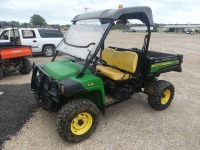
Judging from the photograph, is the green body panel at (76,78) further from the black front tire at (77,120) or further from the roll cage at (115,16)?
the black front tire at (77,120)

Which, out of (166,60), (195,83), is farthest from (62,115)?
(195,83)

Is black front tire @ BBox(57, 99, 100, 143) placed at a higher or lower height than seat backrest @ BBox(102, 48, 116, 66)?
lower

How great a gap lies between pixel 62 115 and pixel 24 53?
15.3 ft

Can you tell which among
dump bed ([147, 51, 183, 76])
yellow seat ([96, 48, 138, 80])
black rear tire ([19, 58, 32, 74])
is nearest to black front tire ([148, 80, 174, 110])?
dump bed ([147, 51, 183, 76])

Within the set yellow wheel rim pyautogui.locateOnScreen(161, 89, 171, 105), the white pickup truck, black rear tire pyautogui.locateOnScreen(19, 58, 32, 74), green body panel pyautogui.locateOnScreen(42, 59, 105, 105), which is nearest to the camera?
green body panel pyautogui.locateOnScreen(42, 59, 105, 105)

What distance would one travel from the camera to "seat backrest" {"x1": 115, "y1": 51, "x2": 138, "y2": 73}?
13.9 ft

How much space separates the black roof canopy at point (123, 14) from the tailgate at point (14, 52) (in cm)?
352

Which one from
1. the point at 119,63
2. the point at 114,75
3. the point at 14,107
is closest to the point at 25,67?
the point at 14,107

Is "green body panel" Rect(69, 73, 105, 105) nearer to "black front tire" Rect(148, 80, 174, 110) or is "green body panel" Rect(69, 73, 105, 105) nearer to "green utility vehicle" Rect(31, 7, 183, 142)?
"green utility vehicle" Rect(31, 7, 183, 142)

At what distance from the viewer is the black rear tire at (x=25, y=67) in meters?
7.56

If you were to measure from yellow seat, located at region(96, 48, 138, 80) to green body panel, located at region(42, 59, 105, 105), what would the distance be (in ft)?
2.03

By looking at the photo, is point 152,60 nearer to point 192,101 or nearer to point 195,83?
point 192,101

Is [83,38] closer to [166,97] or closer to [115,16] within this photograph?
[115,16]

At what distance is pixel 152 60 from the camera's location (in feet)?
14.3
